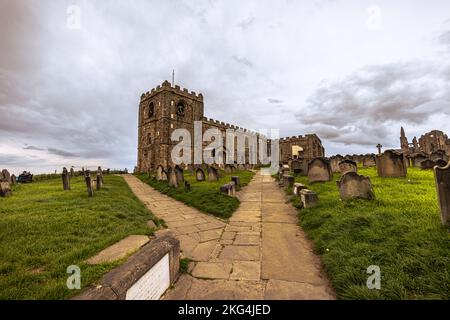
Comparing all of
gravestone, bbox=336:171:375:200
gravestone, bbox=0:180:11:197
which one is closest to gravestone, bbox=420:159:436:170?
gravestone, bbox=336:171:375:200

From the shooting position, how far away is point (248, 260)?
3.13m

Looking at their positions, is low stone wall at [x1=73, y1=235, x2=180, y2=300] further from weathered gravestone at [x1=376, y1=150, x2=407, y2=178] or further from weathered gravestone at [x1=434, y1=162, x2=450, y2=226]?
weathered gravestone at [x1=376, y1=150, x2=407, y2=178]

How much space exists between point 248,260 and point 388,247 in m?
1.91

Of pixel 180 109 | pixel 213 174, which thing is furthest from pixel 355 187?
pixel 180 109

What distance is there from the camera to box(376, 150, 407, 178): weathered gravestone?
8320mm

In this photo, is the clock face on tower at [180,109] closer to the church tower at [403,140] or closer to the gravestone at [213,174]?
the gravestone at [213,174]

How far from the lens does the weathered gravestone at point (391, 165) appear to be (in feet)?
27.3

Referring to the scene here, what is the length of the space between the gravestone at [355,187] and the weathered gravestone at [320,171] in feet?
13.4

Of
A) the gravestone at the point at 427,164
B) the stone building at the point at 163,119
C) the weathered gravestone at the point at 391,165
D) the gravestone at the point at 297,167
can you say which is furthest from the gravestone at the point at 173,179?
the stone building at the point at 163,119

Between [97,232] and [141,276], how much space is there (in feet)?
7.83

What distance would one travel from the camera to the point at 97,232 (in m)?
3.82

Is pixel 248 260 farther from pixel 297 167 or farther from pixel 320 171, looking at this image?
pixel 297 167

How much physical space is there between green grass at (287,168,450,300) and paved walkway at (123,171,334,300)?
245 millimetres
